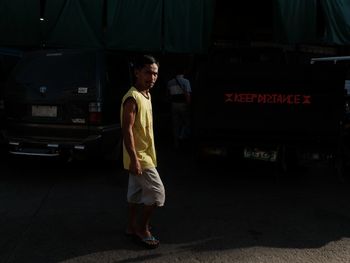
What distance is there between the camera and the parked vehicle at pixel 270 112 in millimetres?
6137

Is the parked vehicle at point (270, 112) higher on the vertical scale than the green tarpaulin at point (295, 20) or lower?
lower

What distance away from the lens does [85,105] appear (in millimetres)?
6488

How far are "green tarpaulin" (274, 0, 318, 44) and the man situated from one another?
680 centimetres

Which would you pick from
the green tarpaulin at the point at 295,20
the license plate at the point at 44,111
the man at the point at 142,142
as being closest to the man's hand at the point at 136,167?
the man at the point at 142,142

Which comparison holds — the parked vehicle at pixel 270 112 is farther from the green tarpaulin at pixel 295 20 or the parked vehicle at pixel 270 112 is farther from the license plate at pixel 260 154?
the green tarpaulin at pixel 295 20

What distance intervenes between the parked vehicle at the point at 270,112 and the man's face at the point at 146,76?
2.49 meters

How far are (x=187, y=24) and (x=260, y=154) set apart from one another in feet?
16.6

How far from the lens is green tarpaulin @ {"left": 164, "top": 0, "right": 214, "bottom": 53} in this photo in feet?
34.1

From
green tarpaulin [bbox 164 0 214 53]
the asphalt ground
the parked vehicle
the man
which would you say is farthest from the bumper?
green tarpaulin [bbox 164 0 214 53]

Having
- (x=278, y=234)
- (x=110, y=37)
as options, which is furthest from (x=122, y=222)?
(x=110, y=37)

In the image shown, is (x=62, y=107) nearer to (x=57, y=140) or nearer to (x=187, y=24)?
(x=57, y=140)

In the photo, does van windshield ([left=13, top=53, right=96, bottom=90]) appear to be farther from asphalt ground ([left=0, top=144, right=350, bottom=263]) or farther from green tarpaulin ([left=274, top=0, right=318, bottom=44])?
green tarpaulin ([left=274, top=0, right=318, bottom=44])

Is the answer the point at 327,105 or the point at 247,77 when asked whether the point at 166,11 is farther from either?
the point at 327,105

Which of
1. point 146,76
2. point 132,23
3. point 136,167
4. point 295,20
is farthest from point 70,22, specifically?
point 136,167
